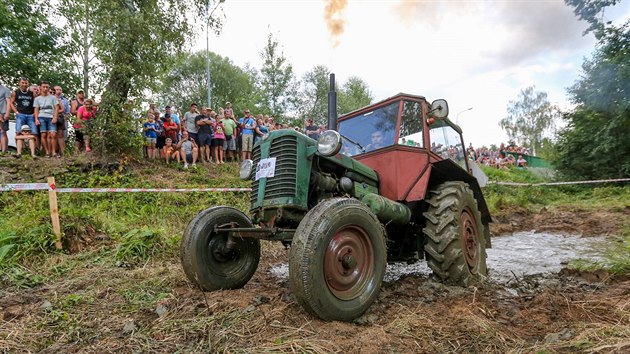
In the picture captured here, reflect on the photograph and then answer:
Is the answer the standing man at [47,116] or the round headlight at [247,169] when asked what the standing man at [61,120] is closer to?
the standing man at [47,116]

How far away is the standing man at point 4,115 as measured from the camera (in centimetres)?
870

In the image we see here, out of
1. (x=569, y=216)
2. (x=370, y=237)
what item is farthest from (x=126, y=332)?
(x=569, y=216)

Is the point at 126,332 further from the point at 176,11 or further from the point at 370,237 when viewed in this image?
the point at 176,11

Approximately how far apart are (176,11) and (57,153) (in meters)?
4.78

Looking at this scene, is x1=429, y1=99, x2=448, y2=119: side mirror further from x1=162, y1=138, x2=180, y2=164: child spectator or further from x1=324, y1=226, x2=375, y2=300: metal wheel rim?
x1=162, y1=138, x2=180, y2=164: child spectator

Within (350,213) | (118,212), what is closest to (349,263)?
(350,213)

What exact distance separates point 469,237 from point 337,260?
2.36 metres

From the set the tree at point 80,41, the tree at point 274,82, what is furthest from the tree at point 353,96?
the tree at point 80,41

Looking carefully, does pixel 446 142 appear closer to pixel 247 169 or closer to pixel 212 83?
pixel 247 169

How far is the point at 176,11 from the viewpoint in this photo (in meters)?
10.4

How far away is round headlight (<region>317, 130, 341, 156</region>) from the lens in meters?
3.32

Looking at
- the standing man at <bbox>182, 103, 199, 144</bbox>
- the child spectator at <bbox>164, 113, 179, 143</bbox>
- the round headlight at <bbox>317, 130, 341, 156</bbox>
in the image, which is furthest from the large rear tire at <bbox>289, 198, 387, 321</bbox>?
the standing man at <bbox>182, 103, 199, 144</bbox>

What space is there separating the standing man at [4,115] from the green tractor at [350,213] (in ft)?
25.7

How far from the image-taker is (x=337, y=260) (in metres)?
3.01
